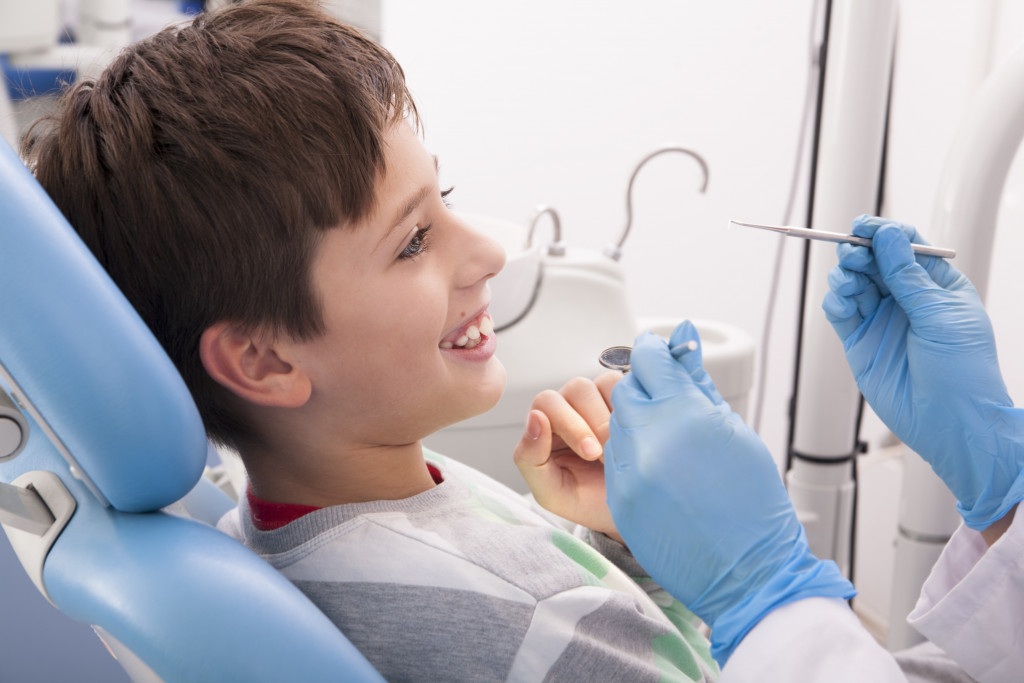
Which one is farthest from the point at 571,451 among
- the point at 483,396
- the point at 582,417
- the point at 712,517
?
the point at 712,517

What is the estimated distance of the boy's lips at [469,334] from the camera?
2.82ft

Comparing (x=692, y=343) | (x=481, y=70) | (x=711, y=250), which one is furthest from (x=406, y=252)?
(x=711, y=250)

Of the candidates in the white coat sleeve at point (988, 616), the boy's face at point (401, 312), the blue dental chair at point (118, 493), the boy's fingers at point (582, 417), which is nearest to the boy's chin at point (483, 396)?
the boy's face at point (401, 312)

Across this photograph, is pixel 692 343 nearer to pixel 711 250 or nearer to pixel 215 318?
pixel 215 318

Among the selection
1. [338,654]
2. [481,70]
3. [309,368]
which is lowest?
[338,654]

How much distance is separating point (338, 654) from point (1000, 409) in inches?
27.7

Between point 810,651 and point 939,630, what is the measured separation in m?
0.34

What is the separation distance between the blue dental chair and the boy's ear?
15cm

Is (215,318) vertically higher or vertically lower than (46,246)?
lower

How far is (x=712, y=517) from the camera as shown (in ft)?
2.43

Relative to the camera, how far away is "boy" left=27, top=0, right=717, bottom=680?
71 cm

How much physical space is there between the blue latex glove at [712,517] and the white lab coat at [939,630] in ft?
0.09

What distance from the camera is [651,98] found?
7.53 feet

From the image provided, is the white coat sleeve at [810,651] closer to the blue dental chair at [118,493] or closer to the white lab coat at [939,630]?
the white lab coat at [939,630]
